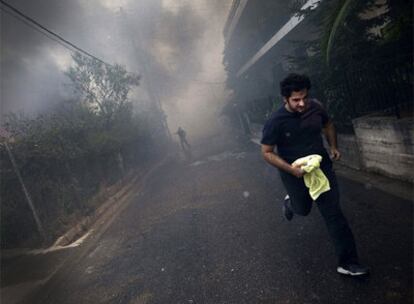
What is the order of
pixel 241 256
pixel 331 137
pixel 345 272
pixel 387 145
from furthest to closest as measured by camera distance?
pixel 387 145, pixel 241 256, pixel 331 137, pixel 345 272

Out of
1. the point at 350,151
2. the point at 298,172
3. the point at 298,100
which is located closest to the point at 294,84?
the point at 298,100

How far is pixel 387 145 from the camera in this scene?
5.14 m

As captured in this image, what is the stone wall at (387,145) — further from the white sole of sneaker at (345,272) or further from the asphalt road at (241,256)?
the white sole of sneaker at (345,272)

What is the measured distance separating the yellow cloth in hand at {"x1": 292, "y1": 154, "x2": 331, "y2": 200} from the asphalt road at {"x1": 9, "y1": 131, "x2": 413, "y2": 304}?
85cm

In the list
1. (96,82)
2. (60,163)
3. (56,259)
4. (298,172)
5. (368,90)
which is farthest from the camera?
(96,82)

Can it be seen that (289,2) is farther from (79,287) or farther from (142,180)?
(79,287)

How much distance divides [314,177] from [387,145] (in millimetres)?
2848

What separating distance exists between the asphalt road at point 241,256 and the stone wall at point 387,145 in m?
0.46

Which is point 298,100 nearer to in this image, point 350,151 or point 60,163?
point 350,151

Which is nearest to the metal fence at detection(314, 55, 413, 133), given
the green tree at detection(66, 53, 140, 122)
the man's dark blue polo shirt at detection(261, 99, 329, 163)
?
the man's dark blue polo shirt at detection(261, 99, 329, 163)

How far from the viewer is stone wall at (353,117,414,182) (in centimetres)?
469

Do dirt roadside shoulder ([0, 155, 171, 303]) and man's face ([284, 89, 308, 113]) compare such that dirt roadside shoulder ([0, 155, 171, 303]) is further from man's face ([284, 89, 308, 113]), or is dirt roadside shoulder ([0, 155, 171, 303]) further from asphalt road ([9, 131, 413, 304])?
man's face ([284, 89, 308, 113])

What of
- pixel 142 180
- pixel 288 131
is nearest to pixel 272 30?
pixel 142 180

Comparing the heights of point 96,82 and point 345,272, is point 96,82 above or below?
above
